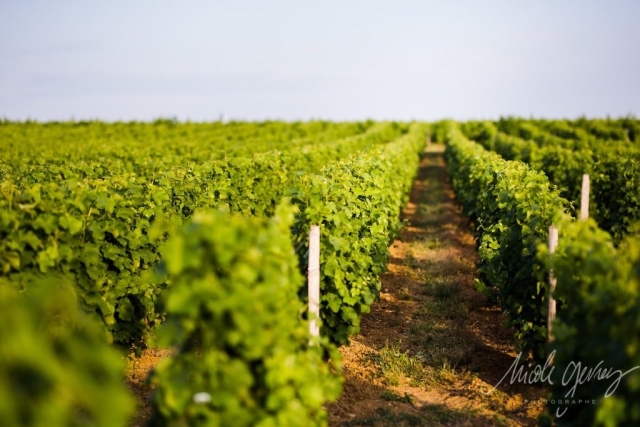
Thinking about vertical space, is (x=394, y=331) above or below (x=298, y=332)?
below

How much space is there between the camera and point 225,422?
14.5 ft

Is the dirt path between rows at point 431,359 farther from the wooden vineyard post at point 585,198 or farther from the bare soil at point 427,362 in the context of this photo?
the wooden vineyard post at point 585,198

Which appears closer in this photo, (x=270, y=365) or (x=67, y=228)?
(x=270, y=365)

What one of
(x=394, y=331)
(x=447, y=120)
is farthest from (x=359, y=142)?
(x=447, y=120)

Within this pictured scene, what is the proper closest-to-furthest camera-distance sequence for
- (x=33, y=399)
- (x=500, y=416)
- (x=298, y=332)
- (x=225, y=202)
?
(x=33, y=399) → (x=298, y=332) → (x=500, y=416) → (x=225, y=202)

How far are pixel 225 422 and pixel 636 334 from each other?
262 cm

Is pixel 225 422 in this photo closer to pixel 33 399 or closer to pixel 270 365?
pixel 270 365

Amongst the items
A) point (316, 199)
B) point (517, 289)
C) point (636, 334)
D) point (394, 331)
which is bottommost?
point (394, 331)

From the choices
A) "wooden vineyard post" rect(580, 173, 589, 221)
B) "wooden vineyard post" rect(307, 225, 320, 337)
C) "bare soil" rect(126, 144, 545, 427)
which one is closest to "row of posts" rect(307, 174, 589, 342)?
"wooden vineyard post" rect(307, 225, 320, 337)

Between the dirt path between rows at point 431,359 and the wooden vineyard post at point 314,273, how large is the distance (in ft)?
2.81

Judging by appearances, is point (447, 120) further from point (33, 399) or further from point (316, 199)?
point (33, 399)

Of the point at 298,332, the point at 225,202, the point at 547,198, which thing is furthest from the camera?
the point at 225,202

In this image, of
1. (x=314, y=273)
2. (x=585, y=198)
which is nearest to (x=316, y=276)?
(x=314, y=273)

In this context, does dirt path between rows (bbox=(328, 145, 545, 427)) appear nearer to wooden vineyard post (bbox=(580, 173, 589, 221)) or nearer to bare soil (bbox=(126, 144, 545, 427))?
bare soil (bbox=(126, 144, 545, 427))
